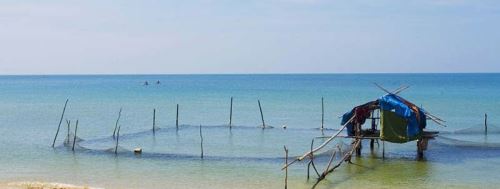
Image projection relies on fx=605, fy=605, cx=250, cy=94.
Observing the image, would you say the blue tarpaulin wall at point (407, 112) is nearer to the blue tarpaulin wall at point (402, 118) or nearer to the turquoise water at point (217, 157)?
the blue tarpaulin wall at point (402, 118)

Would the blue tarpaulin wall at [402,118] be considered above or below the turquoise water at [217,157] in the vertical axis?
above

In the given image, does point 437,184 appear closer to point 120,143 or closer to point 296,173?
point 296,173

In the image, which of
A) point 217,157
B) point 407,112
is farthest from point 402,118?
point 217,157

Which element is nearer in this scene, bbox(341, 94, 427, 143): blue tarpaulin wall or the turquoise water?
the turquoise water

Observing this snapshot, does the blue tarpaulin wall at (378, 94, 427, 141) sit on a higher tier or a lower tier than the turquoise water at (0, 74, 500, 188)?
higher

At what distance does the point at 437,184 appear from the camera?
18.3 metres

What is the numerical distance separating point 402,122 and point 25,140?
55.9 feet

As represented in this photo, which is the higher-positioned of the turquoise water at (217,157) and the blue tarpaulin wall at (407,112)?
the blue tarpaulin wall at (407,112)

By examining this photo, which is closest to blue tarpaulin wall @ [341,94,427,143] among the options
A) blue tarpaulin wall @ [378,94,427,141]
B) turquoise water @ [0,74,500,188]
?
blue tarpaulin wall @ [378,94,427,141]

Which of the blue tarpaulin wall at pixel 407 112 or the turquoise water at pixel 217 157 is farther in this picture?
the blue tarpaulin wall at pixel 407 112

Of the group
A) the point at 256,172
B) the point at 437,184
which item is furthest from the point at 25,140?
the point at 437,184

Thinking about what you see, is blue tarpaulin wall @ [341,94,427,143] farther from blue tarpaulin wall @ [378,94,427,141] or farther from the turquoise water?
the turquoise water

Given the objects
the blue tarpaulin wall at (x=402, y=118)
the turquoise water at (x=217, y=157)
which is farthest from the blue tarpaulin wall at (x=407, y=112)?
the turquoise water at (x=217, y=157)

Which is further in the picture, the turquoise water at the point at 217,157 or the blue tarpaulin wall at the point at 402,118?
the blue tarpaulin wall at the point at 402,118
